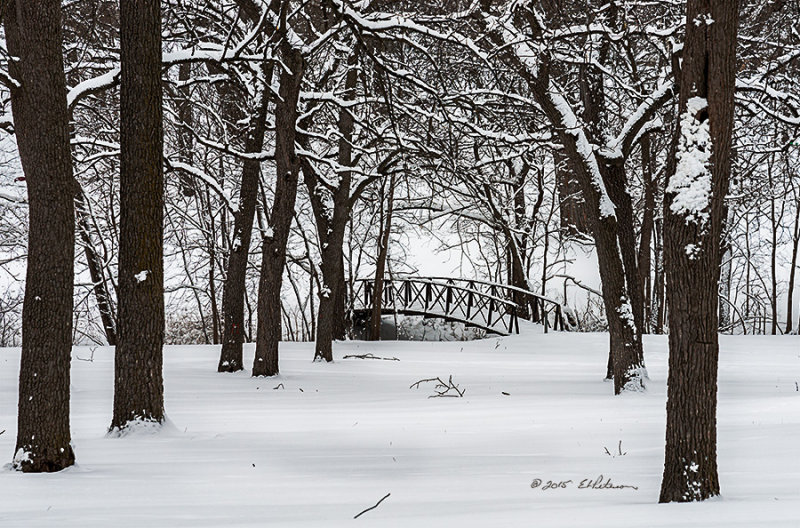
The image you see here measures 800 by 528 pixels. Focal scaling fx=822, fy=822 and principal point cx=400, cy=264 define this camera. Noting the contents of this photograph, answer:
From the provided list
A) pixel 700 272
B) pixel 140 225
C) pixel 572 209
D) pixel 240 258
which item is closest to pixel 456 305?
pixel 572 209

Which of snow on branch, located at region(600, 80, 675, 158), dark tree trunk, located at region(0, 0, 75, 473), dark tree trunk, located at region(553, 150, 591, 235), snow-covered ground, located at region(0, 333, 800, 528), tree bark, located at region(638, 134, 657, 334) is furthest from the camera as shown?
dark tree trunk, located at region(553, 150, 591, 235)

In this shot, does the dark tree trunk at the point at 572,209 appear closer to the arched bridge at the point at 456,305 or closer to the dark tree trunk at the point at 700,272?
the arched bridge at the point at 456,305

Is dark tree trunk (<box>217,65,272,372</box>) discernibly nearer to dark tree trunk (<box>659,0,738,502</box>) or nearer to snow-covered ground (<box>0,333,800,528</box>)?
snow-covered ground (<box>0,333,800,528</box>)

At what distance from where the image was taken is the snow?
420 cm

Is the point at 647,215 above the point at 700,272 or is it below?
above

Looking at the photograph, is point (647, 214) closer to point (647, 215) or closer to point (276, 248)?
point (647, 215)

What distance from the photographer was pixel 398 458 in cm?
595

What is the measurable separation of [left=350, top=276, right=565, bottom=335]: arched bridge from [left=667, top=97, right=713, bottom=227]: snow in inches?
637

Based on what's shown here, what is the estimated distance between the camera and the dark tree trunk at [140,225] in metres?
6.50

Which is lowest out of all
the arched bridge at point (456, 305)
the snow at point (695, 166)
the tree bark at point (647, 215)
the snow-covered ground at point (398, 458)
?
the snow-covered ground at point (398, 458)

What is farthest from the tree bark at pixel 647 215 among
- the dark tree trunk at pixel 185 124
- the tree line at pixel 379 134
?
the dark tree trunk at pixel 185 124

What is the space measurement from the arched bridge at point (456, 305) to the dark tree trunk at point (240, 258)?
8006 millimetres

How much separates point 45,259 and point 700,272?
392 cm

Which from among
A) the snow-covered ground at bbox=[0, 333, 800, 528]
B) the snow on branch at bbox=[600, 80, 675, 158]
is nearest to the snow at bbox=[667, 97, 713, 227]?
the snow-covered ground at bbox=[0, 333, 800, 528]
